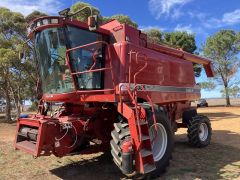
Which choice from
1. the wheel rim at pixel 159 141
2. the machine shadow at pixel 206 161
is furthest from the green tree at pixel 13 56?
the wheel rim at pixel 159 141

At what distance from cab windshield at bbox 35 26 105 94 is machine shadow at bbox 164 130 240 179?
289 cm

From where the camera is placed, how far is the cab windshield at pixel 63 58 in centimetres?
790

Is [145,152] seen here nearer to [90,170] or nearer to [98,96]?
[98,96]

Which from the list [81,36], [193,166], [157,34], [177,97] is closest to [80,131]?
[81,36]

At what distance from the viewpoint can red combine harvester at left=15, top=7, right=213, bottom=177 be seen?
7188 mm

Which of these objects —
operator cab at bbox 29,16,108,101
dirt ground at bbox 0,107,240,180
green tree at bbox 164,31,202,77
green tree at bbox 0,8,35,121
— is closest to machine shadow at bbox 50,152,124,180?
dirt ground at bbox 0,107,240,180

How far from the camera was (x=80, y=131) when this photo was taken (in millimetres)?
8219

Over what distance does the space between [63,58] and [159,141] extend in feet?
10.1

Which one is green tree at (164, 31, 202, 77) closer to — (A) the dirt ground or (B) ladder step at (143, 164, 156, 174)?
(A) the dirt ground

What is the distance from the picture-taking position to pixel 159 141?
26.9 feet

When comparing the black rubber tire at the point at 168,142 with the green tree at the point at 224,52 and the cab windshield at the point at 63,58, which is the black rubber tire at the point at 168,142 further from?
the green tree at the point at 224,52

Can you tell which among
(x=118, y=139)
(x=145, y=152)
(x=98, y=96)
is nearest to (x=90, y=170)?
(x=118, y=139)

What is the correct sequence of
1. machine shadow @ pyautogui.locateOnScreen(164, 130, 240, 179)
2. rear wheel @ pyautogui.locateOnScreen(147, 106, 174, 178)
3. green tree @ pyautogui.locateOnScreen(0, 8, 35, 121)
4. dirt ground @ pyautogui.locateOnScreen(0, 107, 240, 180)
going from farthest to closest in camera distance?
green tree @ pyautogui.locateOnScreen(0, 8, 35, 121) < dirt ground @ pyautogui.locateOnScreen(0, 107, 240, 180) < machine shadow @ pyautogui.locateOnScreen(164, 130, 240, 179) < rear wheel @ pyautogui.locateOnScreen(147, 106, 174, 178)

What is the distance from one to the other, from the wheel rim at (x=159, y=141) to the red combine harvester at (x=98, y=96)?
0.08 feet
